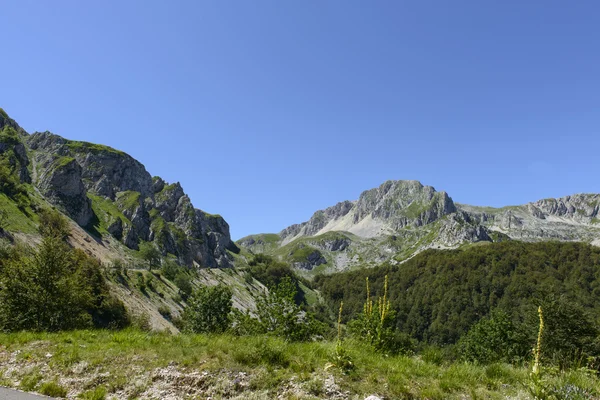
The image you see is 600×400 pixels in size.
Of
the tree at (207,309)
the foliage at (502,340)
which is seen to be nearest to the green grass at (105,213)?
the tree at (207,309)

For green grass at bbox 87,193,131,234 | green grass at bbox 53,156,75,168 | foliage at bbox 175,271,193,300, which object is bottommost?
foliage at bbox 175,271,193,300

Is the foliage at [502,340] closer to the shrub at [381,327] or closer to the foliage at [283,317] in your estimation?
the foliage at [283,317]

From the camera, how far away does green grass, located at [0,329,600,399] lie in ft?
26.8

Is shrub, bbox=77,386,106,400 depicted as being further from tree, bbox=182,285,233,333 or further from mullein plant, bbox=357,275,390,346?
tree, bbox=182,285,233,333

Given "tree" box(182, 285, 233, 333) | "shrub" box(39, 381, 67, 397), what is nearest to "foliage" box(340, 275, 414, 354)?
"shrub" box(39, 381, 67, 397)

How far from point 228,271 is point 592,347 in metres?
175

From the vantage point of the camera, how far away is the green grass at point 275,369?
8.18 metres

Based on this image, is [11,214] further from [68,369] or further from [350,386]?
[350,386]

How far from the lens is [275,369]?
30.8 feet

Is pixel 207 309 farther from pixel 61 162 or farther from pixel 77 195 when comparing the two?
pixel 61 162

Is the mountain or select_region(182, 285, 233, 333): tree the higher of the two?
the mountain

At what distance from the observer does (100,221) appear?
15038 centimetres

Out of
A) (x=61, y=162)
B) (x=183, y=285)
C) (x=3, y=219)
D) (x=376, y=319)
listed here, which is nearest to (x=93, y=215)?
(x=61, y=162)

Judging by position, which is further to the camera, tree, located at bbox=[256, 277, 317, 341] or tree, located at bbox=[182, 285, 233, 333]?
tree, located at bbox=[182, 285, 233, 333]
